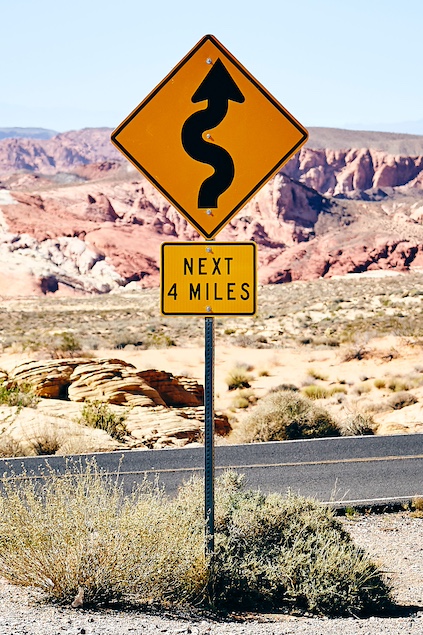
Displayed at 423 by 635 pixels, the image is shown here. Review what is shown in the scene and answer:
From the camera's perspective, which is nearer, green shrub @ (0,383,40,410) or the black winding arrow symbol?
the black winding arrow symbol

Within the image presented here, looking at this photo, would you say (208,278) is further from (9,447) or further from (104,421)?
(104,421)

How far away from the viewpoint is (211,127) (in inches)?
194

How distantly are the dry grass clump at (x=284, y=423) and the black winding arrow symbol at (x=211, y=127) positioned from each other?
9.05 meters

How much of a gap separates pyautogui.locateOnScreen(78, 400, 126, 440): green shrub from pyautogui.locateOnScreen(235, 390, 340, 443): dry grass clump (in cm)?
200

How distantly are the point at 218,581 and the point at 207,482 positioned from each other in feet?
2.11

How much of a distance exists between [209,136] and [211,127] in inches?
2.4

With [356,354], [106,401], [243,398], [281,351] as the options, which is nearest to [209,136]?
[106,401]

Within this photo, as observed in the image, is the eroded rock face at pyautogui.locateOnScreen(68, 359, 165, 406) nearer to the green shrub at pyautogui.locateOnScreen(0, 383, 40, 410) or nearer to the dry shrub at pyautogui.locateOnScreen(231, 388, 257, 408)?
the green shrub at pyautogui.locateOnScreen(0, 383, 40, 410)

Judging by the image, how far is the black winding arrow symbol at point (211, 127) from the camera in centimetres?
490

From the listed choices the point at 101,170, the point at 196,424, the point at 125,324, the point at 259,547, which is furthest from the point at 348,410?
the point at 101,170

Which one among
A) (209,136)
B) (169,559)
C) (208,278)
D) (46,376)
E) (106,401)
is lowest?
(106,401)

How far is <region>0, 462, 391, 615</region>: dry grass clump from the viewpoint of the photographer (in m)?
4.86

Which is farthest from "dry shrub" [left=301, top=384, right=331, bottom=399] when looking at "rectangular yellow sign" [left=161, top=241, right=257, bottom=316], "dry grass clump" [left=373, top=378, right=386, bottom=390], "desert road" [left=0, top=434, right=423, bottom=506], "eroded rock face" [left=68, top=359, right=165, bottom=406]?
"rectangular yellow sign" [left=161, top=241, right=257, bottom=316]

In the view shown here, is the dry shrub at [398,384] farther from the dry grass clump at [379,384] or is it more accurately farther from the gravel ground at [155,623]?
the gravel ground at [155,623]
